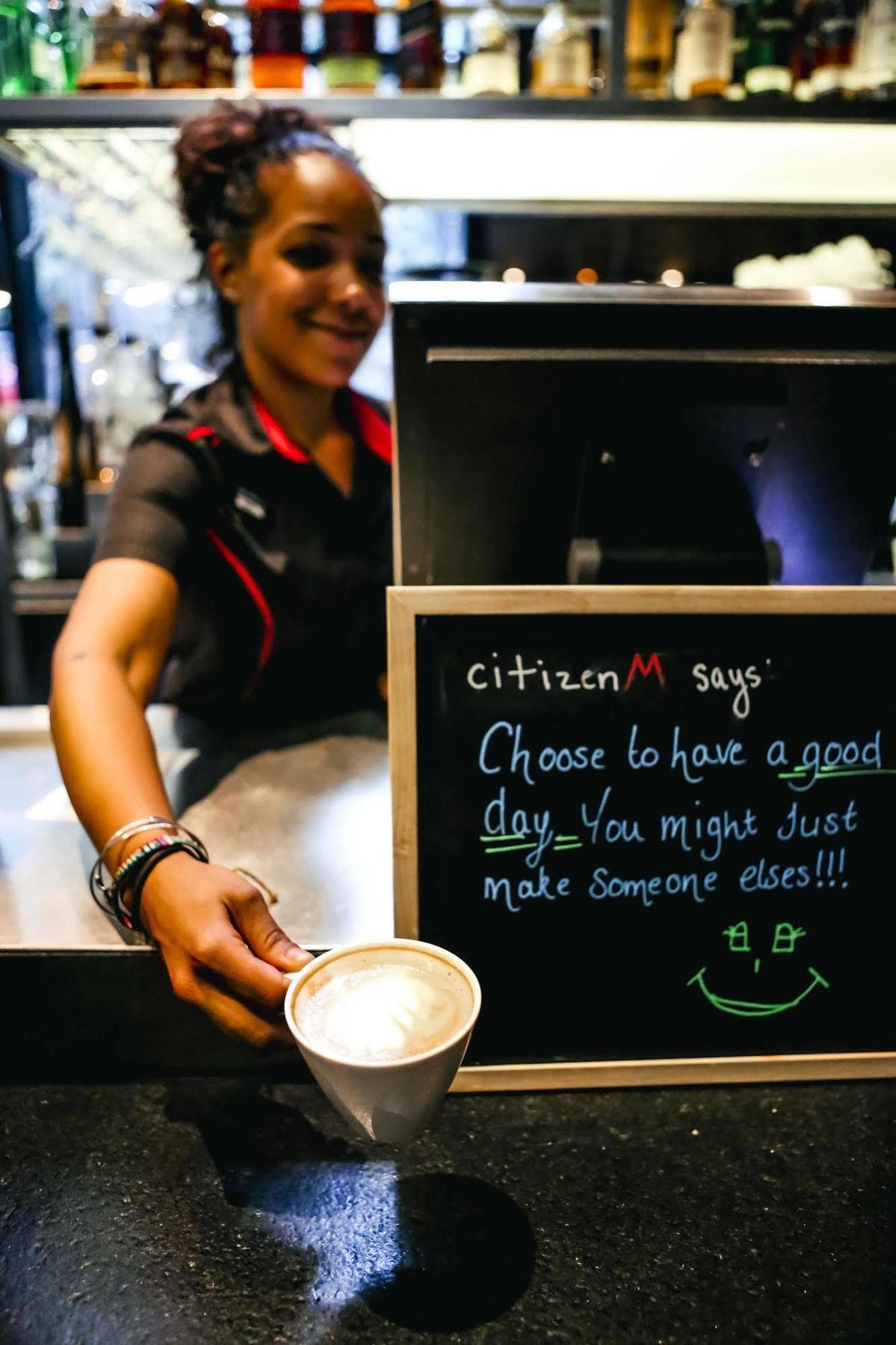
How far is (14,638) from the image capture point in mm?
2492

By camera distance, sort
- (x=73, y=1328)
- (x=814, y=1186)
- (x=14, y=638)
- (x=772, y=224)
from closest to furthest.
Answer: (x=73, y=1328)
(x=814, y=1186)
(x=14, y=638)
(x=772, y=224)

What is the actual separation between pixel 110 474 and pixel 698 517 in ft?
6.85

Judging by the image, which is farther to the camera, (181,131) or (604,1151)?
(181,131)

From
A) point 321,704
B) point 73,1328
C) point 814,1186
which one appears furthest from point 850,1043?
point 321,704

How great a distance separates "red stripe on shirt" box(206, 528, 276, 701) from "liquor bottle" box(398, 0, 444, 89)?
1335 millimetres

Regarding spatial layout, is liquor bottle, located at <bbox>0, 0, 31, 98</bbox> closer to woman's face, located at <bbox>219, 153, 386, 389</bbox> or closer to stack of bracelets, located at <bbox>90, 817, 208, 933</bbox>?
woman's face, located at <bbox>219, 153, 386, 389</bbox>

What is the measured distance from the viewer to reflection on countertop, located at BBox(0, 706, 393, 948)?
0.84m

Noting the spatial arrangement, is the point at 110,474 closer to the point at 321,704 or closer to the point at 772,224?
the point at 321,704

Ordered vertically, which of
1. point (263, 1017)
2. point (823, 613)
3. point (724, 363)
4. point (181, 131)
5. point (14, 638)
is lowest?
point (14, 638)

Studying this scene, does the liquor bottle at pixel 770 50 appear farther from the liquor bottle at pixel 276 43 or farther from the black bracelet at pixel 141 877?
the black bracelet at pixel 141 877

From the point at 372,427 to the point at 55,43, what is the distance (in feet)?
4.38

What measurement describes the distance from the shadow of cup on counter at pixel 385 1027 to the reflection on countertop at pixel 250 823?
0.18 m

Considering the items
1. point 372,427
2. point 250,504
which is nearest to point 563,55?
point 372,427

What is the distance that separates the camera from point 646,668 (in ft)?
2.28
